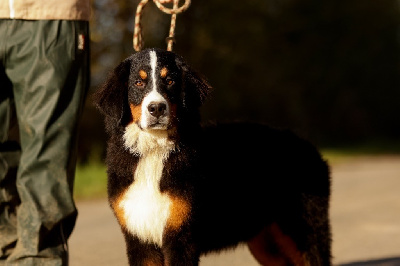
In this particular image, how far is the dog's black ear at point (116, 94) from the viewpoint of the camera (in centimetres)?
429

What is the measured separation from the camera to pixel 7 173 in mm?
4859

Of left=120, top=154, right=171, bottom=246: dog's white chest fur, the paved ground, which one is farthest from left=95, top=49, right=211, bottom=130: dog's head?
the paved ground

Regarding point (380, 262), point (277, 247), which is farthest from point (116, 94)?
point (380, 262)

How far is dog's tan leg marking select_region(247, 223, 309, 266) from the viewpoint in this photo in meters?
5.20

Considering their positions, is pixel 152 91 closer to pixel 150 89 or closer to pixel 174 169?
pixel 150 89

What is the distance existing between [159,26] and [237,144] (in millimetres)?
14310

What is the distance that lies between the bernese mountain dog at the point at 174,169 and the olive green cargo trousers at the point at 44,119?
36 centimetres

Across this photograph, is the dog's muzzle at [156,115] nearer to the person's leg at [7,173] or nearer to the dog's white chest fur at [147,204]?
the dog's white chest fur at [147,204]

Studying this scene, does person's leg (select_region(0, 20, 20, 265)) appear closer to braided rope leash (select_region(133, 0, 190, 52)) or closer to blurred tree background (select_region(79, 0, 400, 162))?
braided rope leash (select_region(133, 0, 190, 52))

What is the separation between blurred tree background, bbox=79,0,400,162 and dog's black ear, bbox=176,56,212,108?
1260 centimetres

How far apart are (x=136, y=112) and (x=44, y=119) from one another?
2.40 feet

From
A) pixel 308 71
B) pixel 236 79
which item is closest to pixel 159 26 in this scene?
pixel 236 79

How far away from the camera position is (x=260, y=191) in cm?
489

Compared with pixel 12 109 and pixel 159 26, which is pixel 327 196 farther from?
pixel 159 26
